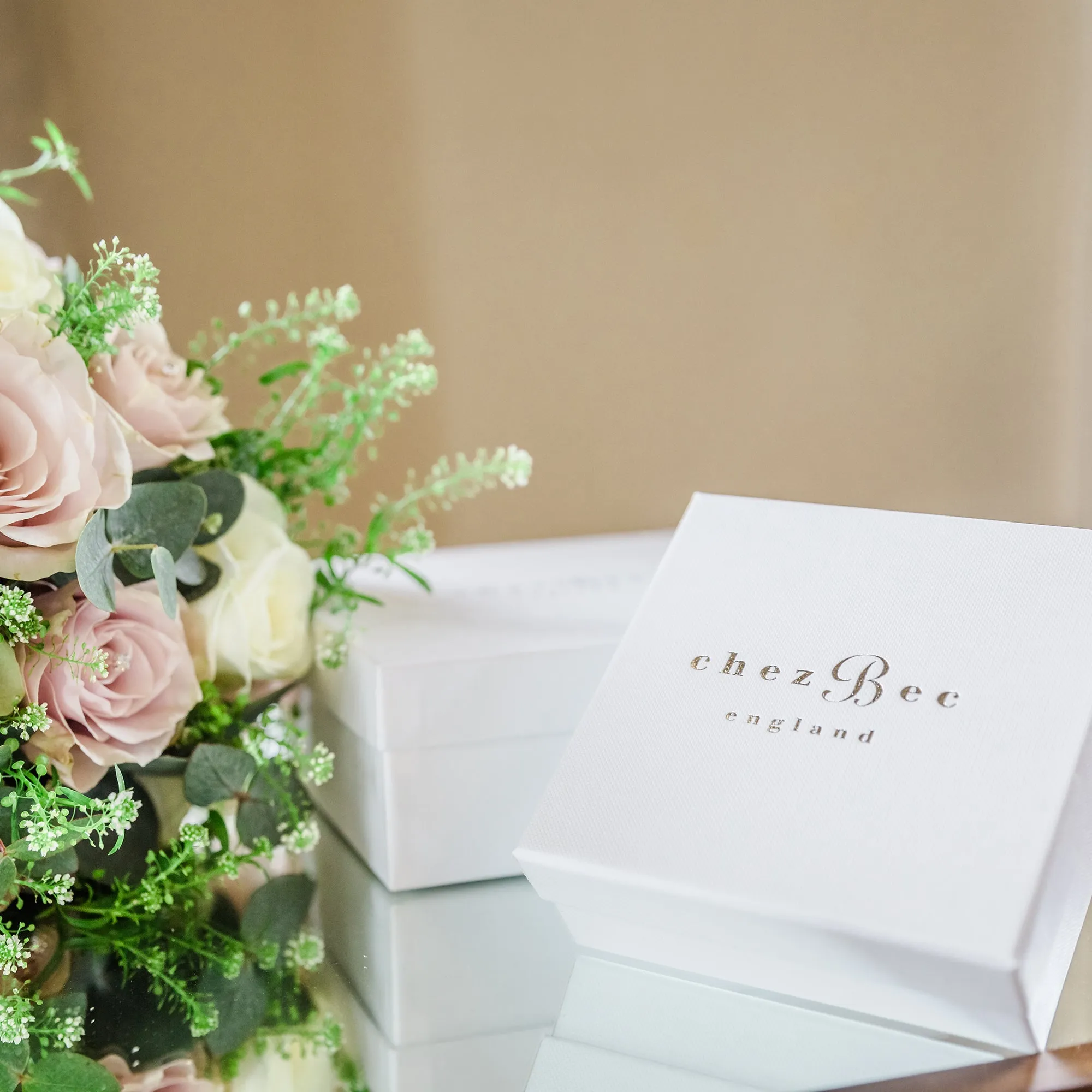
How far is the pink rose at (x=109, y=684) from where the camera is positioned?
1.90 feet

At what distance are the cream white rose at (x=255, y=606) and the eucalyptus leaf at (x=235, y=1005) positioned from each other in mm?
174

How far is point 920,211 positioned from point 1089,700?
4.79 ft

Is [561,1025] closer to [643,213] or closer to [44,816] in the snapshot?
[44,816]

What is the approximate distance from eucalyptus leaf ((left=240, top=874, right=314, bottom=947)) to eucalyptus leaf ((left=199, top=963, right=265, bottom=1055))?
1.3 inches

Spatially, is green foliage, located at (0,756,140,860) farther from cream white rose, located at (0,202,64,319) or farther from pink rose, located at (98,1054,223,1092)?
cream white rose, located at (0,202,64,319)

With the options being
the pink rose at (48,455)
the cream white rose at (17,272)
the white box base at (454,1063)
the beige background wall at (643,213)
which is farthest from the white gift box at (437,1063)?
the beige background wall at (643,213)

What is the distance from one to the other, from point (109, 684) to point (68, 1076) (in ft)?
0.61

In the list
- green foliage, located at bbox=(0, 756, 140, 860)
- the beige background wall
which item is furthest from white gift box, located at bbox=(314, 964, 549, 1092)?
the beige background wall

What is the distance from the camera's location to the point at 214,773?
629 mm

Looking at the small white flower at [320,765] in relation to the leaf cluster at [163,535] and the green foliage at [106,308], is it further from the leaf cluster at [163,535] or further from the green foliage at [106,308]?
the green foliage at [106,308]

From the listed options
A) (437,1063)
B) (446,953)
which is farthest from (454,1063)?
(446,953)

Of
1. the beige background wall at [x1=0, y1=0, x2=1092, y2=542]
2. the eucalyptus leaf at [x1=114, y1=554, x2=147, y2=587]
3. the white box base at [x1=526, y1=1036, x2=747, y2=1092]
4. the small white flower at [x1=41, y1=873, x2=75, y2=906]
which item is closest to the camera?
the white box base at [x1=526, y1=1036, x2=747, y2=1092]

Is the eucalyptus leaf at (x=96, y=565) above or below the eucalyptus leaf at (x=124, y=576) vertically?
above

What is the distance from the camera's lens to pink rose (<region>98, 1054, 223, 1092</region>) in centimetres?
44
